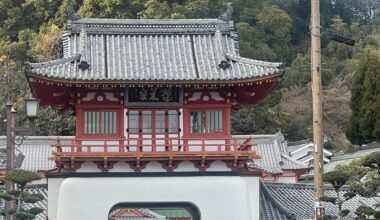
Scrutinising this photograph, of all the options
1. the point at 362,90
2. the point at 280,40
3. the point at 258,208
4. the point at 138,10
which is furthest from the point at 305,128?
the point at 258,208

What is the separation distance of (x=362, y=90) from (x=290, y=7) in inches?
1854

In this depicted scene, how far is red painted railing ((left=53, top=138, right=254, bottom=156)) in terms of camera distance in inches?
1168

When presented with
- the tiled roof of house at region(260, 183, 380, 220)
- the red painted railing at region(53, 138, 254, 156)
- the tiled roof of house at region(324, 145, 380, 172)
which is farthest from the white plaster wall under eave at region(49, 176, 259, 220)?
the tiled roof of house at region(324, 145, 380, 172)

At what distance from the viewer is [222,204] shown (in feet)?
99.2

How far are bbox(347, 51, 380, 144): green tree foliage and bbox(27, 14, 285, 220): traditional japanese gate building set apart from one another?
1432 cm

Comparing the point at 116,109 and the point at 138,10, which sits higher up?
the point at 138,10

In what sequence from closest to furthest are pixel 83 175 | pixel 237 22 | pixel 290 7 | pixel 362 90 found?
1. pixel 83 175
2. pixel 362 90
3. pixel 237 22
4. pixel 290 7

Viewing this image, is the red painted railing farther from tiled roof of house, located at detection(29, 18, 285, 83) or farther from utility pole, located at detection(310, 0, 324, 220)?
utility pole, located at detection(310, 0, 324, 220)

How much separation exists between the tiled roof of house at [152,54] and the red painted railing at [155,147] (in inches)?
82.5

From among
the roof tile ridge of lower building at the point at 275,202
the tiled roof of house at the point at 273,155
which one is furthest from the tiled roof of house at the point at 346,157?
the roof tile ridge of lower building at the point at 275,202

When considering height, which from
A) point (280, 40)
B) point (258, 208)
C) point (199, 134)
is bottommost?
point (258, 208)

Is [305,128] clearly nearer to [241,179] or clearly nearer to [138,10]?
[138,10]

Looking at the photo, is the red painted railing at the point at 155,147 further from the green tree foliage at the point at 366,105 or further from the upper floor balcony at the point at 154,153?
the green tree foliage at the point at 366,105

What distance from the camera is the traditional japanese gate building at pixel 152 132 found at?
1169 inches
